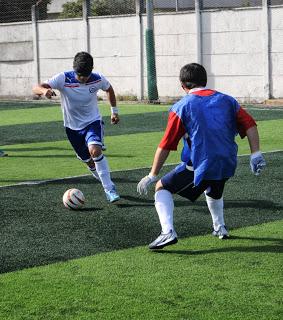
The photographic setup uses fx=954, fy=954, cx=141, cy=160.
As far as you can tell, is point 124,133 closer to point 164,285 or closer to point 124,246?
point 124,246

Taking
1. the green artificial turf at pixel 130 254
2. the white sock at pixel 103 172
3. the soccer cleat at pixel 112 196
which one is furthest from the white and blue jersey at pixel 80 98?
the soccer cleat at pixel 112 196

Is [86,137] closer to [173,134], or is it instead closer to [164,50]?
[173,134]

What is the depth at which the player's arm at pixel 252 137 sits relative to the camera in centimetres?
828

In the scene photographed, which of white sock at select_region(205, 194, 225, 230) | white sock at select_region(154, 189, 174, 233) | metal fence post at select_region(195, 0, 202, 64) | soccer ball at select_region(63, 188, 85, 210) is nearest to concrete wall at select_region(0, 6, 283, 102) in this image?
metal fence post at select_region(195, 0, 202, 64)

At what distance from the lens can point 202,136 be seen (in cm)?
825

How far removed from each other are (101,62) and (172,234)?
22753 millimetres

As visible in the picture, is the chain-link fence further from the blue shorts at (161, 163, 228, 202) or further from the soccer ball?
the blue shorts at (161, 163, 228, 202)

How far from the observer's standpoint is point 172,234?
829cm

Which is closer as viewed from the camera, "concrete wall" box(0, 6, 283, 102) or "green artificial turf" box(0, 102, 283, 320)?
"green artificial turf" box(0, 102, 283, 320)

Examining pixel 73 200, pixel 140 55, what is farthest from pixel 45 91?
pixel 140 55

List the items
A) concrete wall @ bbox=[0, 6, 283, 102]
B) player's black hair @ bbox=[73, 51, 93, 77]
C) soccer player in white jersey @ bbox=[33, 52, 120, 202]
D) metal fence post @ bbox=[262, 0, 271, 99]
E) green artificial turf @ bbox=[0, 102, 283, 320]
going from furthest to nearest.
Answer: concrete wall @ bbox=[0, 6, 283, 102], metal fence post @ bbox=[262, 0, 271, 99], soccer player in white jersey @ bbox=[33, 52, 120, 202], player's black hair @ bbox=[73, 51, 93, 77], green artificial turf @ bbox=[0, 102, 283, 320]

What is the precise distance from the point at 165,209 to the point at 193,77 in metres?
1.19

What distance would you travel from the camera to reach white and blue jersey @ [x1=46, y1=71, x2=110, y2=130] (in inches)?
459

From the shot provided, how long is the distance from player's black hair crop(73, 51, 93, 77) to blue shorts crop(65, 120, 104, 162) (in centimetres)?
75
